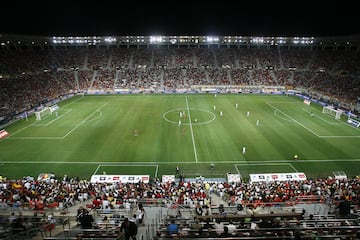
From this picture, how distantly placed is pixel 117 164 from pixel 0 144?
1730cm

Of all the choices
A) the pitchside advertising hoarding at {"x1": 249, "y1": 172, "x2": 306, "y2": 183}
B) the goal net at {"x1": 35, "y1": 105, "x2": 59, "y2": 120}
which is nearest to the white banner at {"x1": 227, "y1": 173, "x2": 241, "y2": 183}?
the pitchside advertising hoarding at {"x1": 249, "y1": 172, "x2": 306, "y2": 183}

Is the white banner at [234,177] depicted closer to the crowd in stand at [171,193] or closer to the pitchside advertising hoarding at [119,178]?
the crowd in stand at [171,193]

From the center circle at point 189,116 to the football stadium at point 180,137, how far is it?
1.06 ft

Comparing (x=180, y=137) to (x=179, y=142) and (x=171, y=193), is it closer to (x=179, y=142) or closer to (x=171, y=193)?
(x=179, y=142)

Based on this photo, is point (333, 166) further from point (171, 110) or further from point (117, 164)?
point (171, 110)

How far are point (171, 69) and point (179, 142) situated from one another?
48.2m

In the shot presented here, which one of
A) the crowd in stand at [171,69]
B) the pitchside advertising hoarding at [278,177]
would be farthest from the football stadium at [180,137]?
the crowd in stand at [171,69]

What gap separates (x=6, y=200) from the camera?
61.8ft

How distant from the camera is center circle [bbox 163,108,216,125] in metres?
42.8

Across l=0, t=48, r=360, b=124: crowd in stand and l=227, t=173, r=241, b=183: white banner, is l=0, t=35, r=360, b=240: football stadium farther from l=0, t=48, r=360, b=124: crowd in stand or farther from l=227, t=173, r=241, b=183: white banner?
l=0, t=48, r=360, b=124: crowd in stand

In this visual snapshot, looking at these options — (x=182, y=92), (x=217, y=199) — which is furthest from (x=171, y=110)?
(x=217, y=199)

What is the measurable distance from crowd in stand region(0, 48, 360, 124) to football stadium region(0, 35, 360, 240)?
49 centimetres

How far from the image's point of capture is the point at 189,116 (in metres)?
45.7

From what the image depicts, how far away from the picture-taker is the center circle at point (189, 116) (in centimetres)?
4281
